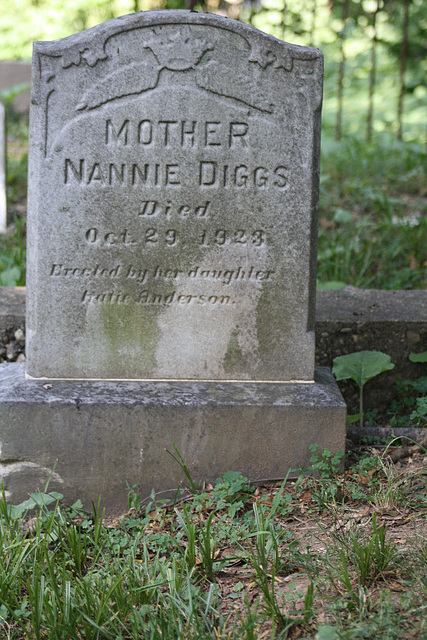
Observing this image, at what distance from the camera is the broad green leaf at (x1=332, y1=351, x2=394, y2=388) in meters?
3.03

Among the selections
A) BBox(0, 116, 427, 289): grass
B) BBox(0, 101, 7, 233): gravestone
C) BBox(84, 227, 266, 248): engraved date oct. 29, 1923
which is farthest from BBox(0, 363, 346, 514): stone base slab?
BBox(0, 101, 7, 233): gravestone

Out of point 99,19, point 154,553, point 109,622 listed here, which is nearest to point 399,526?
point 154,553

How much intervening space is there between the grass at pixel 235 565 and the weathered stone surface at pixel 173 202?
557 millimetres

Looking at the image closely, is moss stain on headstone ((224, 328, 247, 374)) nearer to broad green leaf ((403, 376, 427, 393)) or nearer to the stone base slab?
the stone base slab

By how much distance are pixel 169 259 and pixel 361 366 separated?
1020 mm

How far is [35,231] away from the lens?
105 inches

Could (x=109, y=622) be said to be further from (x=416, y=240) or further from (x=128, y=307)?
(x=416, y=240)

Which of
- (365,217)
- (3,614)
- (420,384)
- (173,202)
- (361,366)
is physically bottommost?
(3,614)

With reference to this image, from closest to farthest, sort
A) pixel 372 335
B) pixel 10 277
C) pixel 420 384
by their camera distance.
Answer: pixel 420 384 < pixel 372 335 < pixel 10 277

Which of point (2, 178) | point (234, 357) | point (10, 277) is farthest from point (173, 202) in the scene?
point (2, 178)

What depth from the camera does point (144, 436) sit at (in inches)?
102

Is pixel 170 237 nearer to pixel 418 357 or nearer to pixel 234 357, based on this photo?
pixel 234 357

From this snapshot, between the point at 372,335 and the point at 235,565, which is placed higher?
the point at 372,335

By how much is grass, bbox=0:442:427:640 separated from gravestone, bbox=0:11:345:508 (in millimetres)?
190
